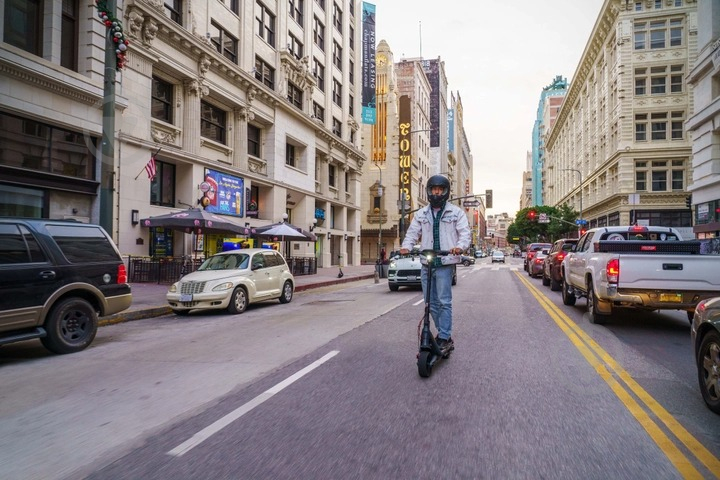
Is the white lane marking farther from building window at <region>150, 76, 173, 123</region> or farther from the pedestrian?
building window at <region>150, 76, 173, 123</region>

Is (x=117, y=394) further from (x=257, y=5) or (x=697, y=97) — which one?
(x=697, y=97)

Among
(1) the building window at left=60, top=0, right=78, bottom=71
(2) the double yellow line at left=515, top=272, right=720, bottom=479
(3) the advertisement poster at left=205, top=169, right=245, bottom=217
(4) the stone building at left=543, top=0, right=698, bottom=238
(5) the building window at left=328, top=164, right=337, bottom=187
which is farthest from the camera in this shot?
(4) the stone building at left=543, top=0, right=698, bottom=238

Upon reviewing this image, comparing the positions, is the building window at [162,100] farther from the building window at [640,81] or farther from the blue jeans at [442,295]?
the building window at [640,81]

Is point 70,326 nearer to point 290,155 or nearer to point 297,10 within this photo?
point 290,155

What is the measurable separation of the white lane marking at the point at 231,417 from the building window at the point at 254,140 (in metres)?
23.3

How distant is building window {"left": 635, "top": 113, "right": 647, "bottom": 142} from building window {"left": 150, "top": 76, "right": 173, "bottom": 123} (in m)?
42.6

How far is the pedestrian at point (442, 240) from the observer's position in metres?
5.47

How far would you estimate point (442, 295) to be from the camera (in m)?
5.50

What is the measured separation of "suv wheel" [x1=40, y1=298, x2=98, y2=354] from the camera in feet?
21.3

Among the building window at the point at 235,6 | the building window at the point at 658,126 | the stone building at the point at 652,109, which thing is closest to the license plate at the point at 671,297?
the building window at the point at 235,6

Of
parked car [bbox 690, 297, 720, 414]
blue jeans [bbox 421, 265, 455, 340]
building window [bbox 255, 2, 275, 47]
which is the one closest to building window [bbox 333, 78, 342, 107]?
building window [bbox 255, 2, 275, 47]

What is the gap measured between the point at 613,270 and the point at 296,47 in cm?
2874

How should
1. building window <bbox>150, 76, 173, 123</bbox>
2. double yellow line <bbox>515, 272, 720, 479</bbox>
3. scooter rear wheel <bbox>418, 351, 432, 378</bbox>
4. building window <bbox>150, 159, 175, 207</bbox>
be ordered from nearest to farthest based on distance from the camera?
double yellow line <bbox>515, 272, 720, 479</bbox>
scooter rear wheel <bbox>418, 351, 432, 378</bbox>
building window <bbox>150, 76, 173, 123</bbox>
building window <bbox>150, 159, 175, 207</bbox>

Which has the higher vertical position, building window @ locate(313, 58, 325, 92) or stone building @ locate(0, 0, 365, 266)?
building window @ locate(313, 58, 325, 92)
